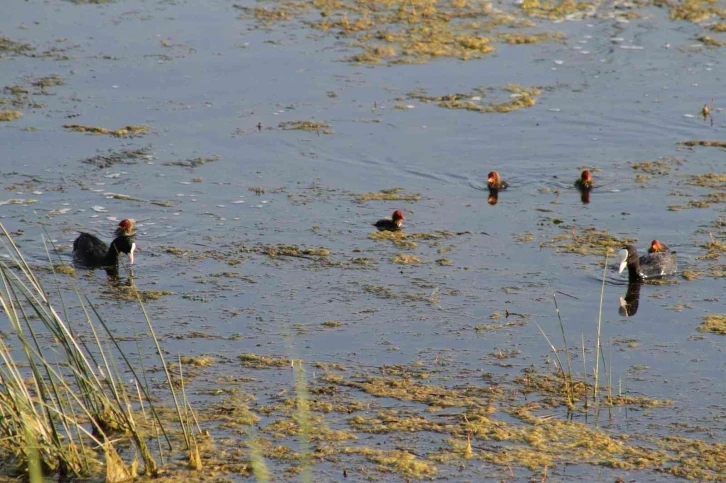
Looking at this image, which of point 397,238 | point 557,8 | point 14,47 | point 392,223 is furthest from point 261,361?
point 557,8

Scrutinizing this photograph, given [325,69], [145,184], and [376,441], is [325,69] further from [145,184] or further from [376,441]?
[376,441]

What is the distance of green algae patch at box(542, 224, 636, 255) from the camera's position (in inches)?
458

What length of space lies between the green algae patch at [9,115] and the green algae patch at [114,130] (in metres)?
0.71

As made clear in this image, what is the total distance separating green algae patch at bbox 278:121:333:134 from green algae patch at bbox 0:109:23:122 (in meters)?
3.33

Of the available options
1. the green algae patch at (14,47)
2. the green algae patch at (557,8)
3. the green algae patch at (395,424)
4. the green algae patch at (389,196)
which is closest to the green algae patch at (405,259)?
the green algae patch at (389,196)

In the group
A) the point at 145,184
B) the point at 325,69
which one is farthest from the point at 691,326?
the point at 325,69

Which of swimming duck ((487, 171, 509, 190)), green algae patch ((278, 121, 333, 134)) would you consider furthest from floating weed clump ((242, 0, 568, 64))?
swimming duck ((487, 171, 509, 190))

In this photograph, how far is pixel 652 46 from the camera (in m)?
18.4

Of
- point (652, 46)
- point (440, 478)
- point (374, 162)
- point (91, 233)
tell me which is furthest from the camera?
point (652, 46)

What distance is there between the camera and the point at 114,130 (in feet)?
47.6

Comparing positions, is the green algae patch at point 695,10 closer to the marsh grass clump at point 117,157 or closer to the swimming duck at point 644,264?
the swimming duck at point 644,264

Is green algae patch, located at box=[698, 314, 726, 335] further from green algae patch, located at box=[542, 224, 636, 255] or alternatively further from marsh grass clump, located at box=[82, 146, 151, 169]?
marsh grass clump, located at box=[82, 146, 151, 169]

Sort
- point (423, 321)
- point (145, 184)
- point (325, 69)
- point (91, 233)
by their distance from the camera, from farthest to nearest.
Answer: point (325, 69) → point (145, 184) → point (91, 233) → point (423, 321)

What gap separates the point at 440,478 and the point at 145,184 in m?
7.06
